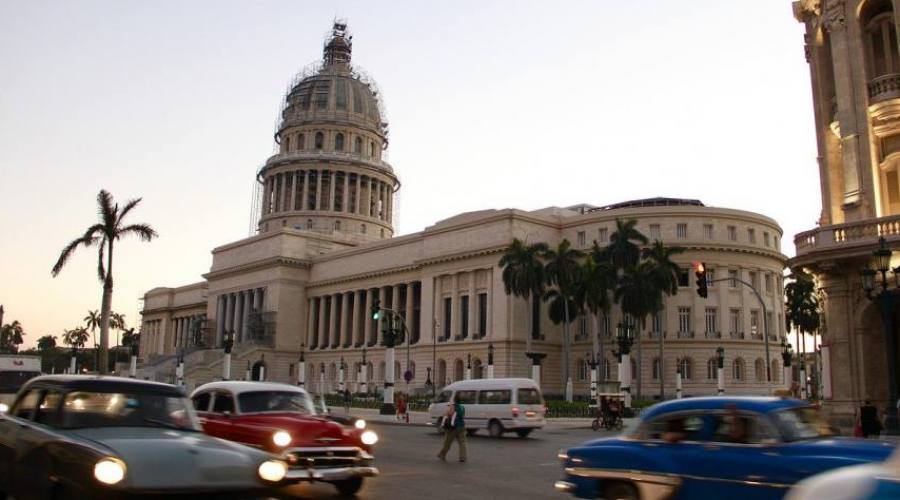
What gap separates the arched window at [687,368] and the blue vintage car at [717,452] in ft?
196

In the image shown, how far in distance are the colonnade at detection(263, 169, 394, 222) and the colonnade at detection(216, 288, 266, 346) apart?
1831 centimetres

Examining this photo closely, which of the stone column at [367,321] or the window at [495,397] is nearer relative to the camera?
the window at [495,397]

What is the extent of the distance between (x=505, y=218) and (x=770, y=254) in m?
24.5

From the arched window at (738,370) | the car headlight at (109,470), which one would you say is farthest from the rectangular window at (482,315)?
the car headlight at (109,470)

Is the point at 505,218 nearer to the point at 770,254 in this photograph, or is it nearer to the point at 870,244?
the point at 770,254

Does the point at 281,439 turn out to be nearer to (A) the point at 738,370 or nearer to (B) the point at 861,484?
(B) the point at 861,484

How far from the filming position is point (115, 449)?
23.4 feet

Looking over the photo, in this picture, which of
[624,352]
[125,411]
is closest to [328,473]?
[125,411]

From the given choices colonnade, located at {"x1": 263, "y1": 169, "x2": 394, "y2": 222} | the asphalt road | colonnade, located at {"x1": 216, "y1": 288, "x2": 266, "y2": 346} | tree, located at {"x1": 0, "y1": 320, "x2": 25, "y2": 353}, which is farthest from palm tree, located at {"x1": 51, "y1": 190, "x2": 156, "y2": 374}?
tree, located at {"x1": 0, "y1": 320, "x2": 25, "y2": 353}

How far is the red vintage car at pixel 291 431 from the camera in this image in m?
12.0

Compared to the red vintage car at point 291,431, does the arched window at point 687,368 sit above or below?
above

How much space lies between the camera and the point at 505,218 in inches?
2837

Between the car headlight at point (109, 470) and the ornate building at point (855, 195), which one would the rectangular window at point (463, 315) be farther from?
the car headlight at point (109, 470)

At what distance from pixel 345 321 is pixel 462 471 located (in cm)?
7667
